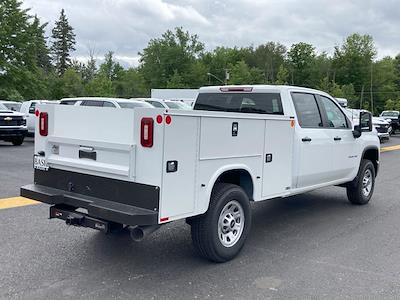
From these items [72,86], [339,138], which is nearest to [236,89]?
[339,138]

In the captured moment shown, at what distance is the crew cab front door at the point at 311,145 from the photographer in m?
6.42

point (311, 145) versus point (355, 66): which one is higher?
point (355, 66)

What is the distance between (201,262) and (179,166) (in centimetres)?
132

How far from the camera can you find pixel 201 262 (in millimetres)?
5141

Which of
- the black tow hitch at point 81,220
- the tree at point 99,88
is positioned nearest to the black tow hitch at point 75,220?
the black tow hitch at point 81,220

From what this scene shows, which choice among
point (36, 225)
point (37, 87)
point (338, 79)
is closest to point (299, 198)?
point (36, 225)

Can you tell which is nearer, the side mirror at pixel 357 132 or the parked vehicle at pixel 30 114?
the side mirror at pixel 357 132

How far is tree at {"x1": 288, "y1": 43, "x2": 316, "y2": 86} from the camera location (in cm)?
9431

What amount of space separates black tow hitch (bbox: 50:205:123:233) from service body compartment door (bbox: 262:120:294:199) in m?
1.91

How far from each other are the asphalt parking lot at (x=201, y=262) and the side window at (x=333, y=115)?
148 centimetres

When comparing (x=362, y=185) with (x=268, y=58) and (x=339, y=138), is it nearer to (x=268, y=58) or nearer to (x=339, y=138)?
(x=339, y=138)

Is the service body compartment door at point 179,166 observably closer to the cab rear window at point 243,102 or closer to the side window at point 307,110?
the cab rear window at point 243,102

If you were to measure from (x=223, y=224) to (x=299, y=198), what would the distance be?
164 inches

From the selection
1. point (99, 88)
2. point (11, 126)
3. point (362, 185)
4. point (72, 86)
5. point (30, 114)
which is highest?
point (72, 86)
